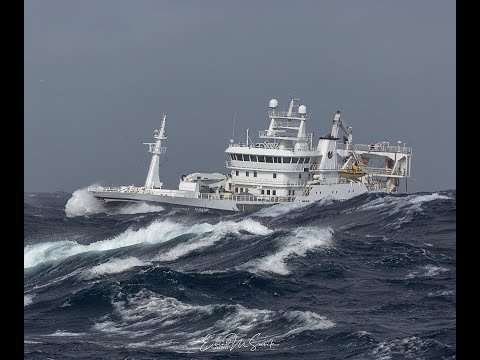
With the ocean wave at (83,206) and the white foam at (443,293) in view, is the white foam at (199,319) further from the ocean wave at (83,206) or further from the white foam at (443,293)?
the ocean wave at (83,206)

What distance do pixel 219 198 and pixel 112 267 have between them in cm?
3668

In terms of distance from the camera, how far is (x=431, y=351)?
1858 centimetres

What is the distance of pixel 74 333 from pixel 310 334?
21.3 ft

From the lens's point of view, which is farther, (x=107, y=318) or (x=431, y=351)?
(x=107, y=318)

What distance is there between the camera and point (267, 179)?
71.1 meters

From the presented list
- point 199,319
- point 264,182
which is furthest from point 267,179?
point 199,319

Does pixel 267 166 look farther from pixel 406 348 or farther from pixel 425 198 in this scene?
pixel 406 348

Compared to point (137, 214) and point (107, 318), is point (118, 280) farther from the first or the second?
point (137, 214)

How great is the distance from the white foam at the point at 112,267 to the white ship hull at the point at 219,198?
3370cm

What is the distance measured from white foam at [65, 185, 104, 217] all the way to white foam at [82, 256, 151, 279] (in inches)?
1435

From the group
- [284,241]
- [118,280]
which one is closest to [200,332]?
[118,280]

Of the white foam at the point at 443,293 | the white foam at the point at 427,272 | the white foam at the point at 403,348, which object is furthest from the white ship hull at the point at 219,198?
the white foam at the point at 403,348

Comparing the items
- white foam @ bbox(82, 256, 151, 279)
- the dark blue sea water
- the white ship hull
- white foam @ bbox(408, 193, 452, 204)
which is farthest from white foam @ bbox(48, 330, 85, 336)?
the white ship hull
